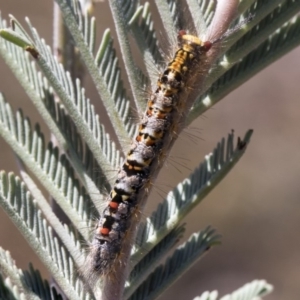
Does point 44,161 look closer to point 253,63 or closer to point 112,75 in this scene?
point 112,75

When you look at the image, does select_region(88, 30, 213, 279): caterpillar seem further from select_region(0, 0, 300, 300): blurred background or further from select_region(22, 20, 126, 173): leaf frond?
select_region(0, 0, 300, 300): blurred background

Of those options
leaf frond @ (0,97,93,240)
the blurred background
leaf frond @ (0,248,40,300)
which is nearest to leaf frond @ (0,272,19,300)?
leaf frond @ (0,248,40,300)

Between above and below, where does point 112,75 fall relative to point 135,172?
above

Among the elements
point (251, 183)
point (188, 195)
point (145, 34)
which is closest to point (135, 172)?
point (188, 195)

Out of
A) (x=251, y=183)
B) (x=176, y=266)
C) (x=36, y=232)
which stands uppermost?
(x=251, y=183)

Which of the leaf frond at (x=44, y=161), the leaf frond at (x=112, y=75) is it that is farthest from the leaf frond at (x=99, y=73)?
the leaf frond at (x=44, y=161)

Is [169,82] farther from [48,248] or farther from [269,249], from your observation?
[269,249]
